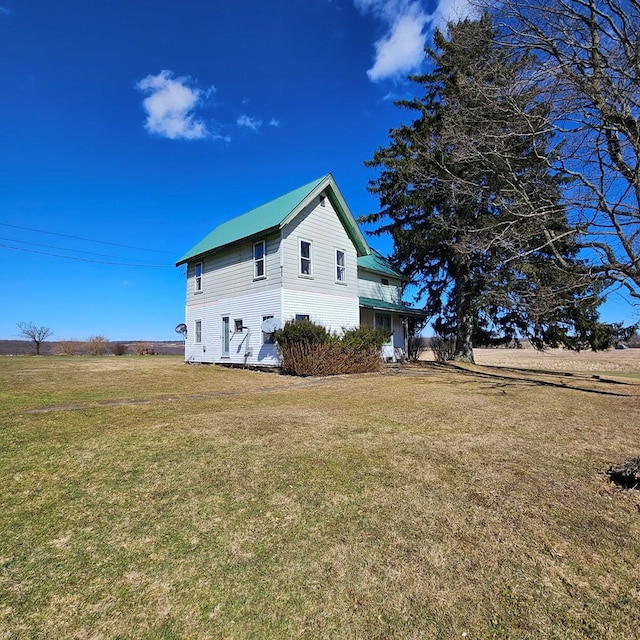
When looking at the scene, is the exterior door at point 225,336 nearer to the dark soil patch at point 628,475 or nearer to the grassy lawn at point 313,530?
the grassy lawn at point 313,530

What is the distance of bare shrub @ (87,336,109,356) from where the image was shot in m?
30.6

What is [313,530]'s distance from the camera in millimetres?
3016

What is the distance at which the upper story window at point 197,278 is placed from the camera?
67.6 feet

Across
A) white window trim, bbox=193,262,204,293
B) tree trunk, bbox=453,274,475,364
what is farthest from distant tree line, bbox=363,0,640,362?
white window trim, bbox=193,262,204,293

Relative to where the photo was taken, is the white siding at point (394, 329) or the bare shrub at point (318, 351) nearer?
the bare shrub at point (318, 351)

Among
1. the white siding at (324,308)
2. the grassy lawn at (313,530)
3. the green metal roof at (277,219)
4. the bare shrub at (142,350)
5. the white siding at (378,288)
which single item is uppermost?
the green metal roof at (277,219)

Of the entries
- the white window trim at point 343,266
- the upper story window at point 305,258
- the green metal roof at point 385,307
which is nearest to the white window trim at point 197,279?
the upper story window at point 305,258

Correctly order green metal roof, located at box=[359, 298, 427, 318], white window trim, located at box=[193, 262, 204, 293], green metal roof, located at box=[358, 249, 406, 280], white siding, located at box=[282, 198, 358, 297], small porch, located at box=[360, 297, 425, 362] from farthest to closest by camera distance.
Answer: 1. green metal roof, located at box=[358, 249, 406, 280]
2. small porch, located at box=[360, 297, 425, 362]
3. white window trim, located at box=[193, 262, 204, 293]
4. green metal roof, located at box=[359, 298, 427, 318]
5. white siding, located at box=[282, 198, 358, 297]

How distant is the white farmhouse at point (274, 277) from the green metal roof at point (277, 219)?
46 mm

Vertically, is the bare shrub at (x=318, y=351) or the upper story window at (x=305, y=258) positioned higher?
the upper story window at (x=305, y=258)

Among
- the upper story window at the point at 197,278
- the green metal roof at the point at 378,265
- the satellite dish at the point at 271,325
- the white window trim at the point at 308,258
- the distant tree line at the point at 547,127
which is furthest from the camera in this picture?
the green metal roof at the point at 378,265

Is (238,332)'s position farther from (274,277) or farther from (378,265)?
(378,265)

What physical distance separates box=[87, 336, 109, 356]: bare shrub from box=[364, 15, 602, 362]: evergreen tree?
2376cm

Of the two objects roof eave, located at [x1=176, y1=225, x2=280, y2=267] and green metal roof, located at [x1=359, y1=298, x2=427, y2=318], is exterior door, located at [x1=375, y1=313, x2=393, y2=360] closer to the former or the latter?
green metal roof, located at [x1=359, y1=298, x2=427, y2=318]
